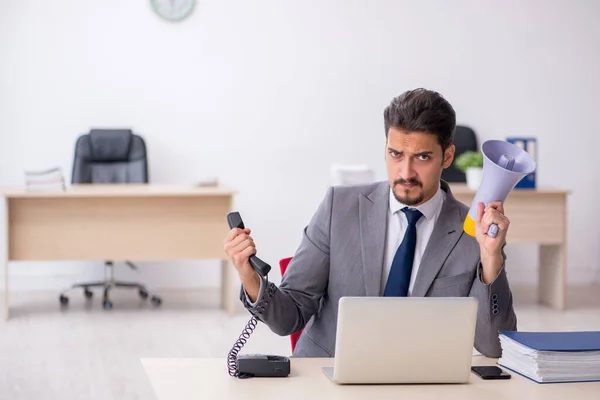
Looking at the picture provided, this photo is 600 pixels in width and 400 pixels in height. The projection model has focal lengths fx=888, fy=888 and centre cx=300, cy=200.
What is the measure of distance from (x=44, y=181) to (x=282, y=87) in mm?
1988

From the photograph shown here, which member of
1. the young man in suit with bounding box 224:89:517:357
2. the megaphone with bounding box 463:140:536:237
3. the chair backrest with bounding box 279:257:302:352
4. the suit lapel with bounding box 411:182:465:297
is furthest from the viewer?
the chair backrest with bounding box 279:257:302:352

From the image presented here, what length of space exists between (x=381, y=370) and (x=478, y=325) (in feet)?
1.48

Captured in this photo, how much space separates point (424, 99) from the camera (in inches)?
90.3

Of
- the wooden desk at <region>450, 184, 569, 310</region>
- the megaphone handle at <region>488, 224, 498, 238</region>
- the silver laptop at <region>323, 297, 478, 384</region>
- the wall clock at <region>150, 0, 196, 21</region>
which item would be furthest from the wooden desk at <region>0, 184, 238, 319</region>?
the silver laptop at <region>323, 297, 478, 384</region>

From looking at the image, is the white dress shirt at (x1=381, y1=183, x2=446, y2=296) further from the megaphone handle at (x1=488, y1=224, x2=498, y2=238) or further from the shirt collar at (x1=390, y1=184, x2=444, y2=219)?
the megaphone handle at (x1=488, y1=224, x2=498, y2=238)

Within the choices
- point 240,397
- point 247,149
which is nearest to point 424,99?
point 240,397

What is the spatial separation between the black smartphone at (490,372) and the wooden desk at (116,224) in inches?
144

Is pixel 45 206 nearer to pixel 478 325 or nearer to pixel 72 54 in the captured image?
pixel 72 54

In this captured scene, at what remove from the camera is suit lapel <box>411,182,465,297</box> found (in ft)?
7.62

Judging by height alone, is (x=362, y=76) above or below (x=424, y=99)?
above

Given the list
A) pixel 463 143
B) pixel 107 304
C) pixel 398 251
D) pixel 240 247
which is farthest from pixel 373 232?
pixel 463 143

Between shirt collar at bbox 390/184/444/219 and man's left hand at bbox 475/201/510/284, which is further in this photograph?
shirt collar at bbox 390/184/444/219

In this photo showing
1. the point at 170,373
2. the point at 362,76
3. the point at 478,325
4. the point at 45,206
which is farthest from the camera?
the point at 362,76

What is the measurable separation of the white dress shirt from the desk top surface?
3.16m
